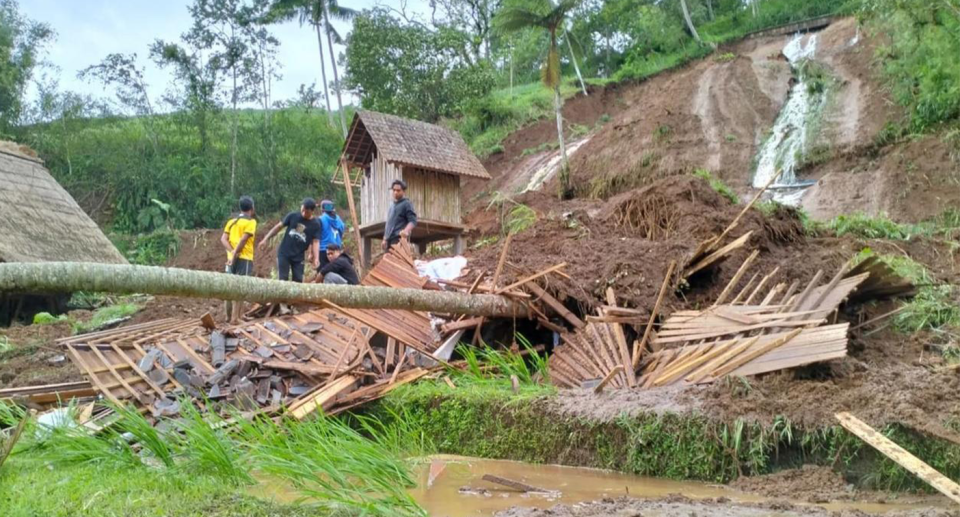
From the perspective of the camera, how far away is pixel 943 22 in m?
16.3

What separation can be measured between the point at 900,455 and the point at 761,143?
1837cm

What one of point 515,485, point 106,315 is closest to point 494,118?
point 106,315

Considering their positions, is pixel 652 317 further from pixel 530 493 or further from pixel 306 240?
pixel 306 240

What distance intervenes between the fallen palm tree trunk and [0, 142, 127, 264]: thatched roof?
1179cm

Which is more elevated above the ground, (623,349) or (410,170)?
(410,170)

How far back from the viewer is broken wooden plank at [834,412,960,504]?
469cm

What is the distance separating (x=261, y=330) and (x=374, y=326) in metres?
1.26

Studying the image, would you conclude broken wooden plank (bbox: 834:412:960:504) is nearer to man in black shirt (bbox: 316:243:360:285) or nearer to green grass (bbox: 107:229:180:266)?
man in black shirt (bbox: 316:243:360:285)

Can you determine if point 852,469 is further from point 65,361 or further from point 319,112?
point 319,112

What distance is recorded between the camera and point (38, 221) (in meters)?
18.2

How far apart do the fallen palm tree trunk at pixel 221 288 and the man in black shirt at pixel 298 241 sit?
330 centimetres

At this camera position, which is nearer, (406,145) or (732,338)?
(732,338)

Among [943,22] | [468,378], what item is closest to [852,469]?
[468,378]

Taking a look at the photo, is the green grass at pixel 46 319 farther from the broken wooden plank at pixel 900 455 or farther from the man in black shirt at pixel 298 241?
the broken wooden plank at pixel 900 455
